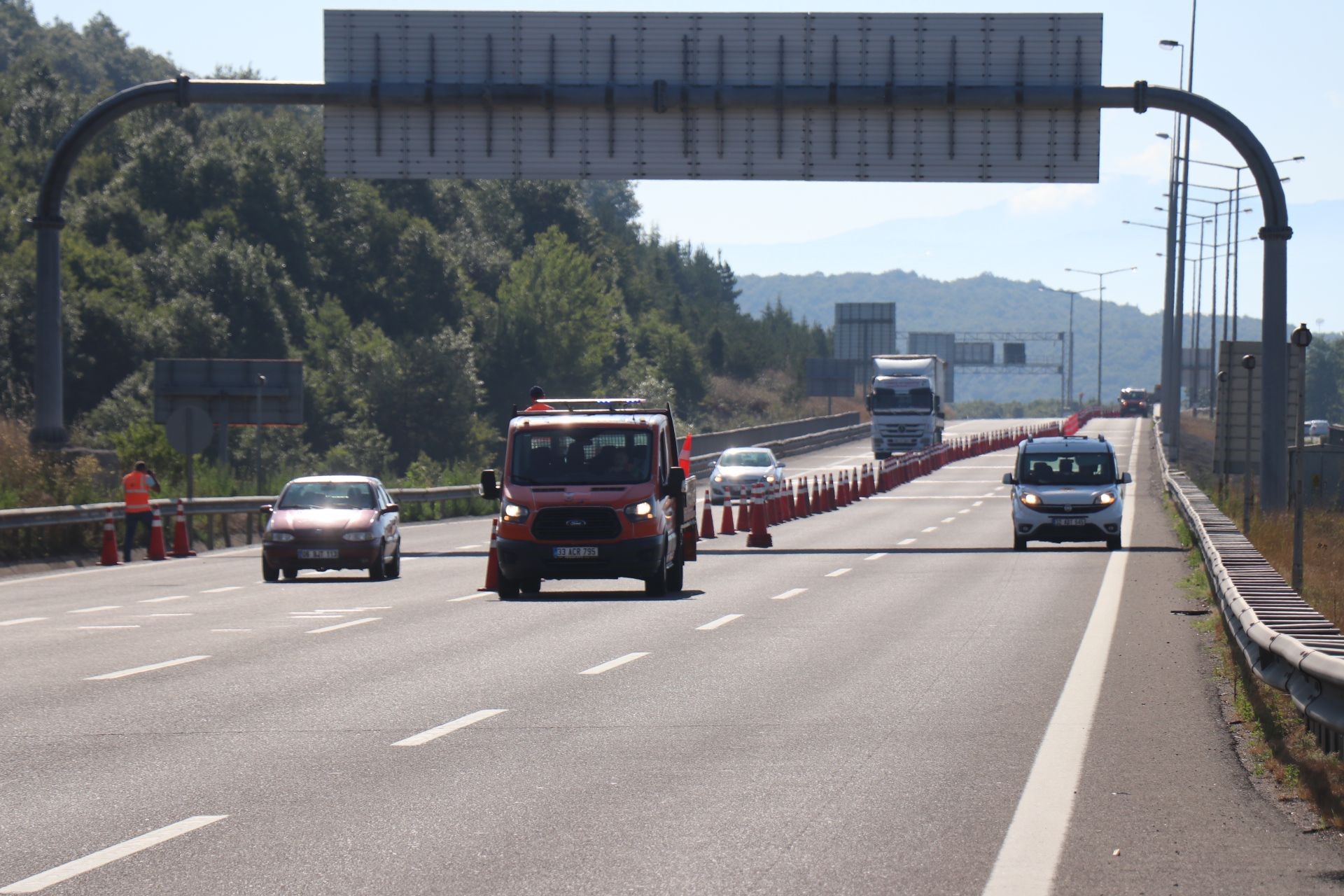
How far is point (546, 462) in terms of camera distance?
72.0 ft

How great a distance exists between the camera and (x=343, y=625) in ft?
60.7

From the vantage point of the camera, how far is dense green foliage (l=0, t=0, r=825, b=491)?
264ft

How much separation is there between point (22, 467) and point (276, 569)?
849 cm

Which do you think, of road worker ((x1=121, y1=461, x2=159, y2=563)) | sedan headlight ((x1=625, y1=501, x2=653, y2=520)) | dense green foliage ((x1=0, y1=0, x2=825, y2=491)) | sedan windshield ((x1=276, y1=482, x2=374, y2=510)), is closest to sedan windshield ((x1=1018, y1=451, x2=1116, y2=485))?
sedan windshield ((x1=276, y1=482, x2=374, y2=510))

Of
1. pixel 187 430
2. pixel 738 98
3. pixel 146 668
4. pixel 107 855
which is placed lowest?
pixel 146 668

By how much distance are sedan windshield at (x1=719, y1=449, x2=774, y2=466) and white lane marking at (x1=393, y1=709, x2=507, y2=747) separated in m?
38.3

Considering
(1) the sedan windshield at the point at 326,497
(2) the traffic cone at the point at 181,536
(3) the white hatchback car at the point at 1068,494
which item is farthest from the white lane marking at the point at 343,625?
(3) the white hatchback car at the point at 1068,494

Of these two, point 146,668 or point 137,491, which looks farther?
point 137,491

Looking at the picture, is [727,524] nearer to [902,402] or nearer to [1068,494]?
[1068,494]

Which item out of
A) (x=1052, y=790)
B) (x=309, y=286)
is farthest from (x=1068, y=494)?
(x=309, y=286)

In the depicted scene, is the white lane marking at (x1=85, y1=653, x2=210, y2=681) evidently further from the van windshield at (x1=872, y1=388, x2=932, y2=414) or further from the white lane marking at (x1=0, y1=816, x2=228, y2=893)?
the van windshield at (x1=872, y1=388, x2=932, y2=414)

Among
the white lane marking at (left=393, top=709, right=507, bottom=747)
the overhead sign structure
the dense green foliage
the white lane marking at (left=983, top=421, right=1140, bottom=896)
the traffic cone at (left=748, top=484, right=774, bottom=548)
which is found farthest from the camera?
the dense green foliage

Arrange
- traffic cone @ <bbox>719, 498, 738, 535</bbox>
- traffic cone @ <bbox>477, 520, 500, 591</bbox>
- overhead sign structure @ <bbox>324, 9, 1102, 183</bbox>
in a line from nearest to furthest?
traffic cone @ <bbox>477, 520, 500, 591</bbox>
overhead sign structure @ <bbox>324, 9, 1102, 183</bbox>
traffic cone @ <bbox>719, 498, 738, 535</bbox>

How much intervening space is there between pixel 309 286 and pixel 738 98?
7096cm
